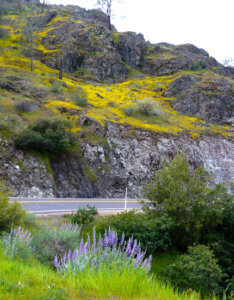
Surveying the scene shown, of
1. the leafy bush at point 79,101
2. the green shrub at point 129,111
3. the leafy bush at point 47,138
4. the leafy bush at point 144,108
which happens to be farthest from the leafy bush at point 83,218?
the leafy bush at point 144,108

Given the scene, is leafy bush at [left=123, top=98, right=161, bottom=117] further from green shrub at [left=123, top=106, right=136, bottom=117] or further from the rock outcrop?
the rock outcrop

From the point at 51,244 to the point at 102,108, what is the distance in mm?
27492

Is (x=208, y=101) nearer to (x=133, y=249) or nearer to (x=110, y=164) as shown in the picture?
(x=110, y=164)

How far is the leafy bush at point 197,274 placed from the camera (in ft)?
22.9

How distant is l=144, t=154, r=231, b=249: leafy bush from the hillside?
3194 millimetres

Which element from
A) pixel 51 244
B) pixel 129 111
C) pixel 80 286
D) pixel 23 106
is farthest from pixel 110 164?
pixel 80 286

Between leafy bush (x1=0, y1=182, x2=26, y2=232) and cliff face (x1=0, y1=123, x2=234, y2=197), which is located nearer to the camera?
leafy bush (x1=0, y1=182, x2=26, y2=232)

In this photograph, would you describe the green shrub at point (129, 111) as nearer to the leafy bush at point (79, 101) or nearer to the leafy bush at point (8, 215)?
the leafy bush at point (79, 101)

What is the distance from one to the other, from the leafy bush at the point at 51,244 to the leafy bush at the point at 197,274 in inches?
129

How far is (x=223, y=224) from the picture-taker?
33.8 ft

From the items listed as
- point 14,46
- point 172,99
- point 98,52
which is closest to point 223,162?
point 172,99

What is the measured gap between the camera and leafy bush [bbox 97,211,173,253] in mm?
9117

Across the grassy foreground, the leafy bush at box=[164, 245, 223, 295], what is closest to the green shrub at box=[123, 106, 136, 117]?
the leafy bush at box=[164, 245, 223, 295]

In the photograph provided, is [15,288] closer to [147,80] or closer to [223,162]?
[223,162]
